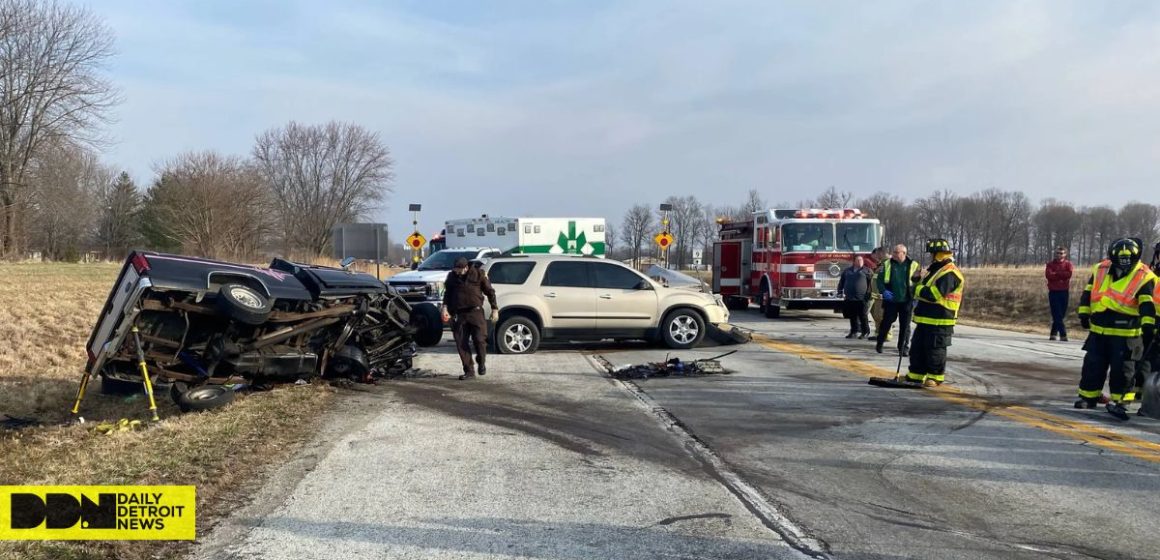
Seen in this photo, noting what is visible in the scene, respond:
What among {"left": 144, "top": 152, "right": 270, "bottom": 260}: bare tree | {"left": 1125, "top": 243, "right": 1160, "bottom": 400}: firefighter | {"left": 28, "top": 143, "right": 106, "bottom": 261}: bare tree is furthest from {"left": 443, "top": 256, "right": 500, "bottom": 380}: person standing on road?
{"left": 28, "top": 143, "right": 106, "bottom": 261}: bare tree

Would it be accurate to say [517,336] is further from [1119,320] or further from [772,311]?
[772,311]

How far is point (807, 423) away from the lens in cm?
768

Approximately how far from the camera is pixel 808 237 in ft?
65.7

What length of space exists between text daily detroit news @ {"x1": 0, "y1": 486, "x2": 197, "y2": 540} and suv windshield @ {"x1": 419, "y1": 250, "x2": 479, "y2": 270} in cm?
1423

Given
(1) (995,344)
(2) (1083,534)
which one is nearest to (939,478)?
(2) (1083,534)

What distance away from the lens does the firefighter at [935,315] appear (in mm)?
9391

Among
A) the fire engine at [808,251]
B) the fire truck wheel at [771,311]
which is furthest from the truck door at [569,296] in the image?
the fire truck wheel at [771,311]

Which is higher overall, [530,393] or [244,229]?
[244,229]

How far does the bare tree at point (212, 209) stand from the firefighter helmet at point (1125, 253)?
38535 millimetres

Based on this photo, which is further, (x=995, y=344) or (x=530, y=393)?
(x=995, y=344)

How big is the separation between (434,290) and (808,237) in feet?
30.5

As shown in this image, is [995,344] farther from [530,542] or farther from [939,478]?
[530,542]

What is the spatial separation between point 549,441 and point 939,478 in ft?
9.93

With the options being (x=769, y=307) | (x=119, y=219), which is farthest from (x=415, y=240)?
(x=119, y=219)
